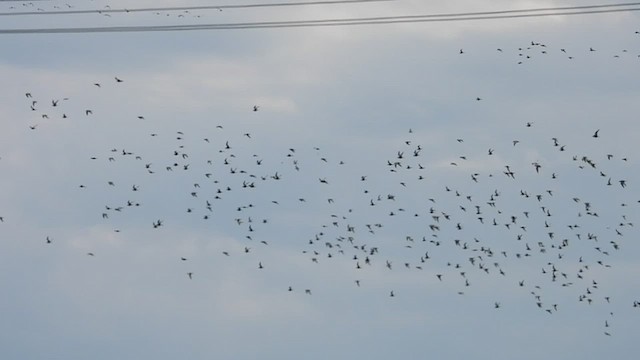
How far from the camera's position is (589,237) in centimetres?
8056

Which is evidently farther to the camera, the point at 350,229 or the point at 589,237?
the point at 589,237

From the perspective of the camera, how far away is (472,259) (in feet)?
251

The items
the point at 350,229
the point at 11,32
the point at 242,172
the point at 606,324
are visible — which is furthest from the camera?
the point at 606,324

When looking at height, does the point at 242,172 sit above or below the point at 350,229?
above

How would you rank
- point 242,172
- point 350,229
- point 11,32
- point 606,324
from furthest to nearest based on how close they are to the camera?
→ point 606,324 → point 242,172 → point 350,229 → point 11,32

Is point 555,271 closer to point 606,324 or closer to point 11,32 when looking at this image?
point 606,324

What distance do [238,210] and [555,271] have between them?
Result: 2464 centimetres

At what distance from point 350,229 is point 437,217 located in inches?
351

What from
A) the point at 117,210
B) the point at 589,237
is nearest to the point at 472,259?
the point at 589,237

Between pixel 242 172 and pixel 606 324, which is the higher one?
pixel 242 172

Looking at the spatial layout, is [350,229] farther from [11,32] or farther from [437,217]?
[11,32]

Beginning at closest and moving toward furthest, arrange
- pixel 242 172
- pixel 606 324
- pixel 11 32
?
pixel 11 32, pixel 242 172, pixel 606 324

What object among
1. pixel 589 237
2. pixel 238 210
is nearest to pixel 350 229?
pixel 238 210

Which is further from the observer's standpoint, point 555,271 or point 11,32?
point 555,271
